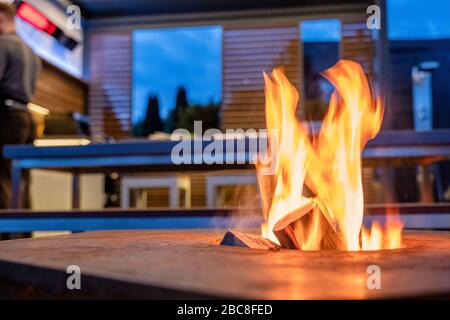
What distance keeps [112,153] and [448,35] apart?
12.5 feet

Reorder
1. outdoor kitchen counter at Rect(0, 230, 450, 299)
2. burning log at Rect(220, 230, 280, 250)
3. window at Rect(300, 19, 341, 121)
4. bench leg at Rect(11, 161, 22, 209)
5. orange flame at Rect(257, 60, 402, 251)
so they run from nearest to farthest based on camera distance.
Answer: outdoor kitchen counter at Rect(0, 230, 450, 299), burning log at Rect(220, 230, 280, 250), orange flame at Rect(257, 60, 402, 251), bench leg at Rect(11, 161, 22, 209), window at Rect(300, 19, 341, 121)

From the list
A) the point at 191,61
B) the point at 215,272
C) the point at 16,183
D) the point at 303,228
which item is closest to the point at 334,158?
the point at 303,228

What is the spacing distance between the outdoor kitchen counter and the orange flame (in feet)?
1.20

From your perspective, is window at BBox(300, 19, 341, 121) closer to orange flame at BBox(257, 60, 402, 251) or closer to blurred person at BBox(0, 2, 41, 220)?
blurred person at BBox(0, 2, 41, 220)

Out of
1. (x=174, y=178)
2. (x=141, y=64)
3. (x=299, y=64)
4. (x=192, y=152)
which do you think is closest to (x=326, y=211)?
(x=192, y=152)

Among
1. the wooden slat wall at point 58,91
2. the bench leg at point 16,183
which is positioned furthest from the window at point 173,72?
the bench leg at point 16,183

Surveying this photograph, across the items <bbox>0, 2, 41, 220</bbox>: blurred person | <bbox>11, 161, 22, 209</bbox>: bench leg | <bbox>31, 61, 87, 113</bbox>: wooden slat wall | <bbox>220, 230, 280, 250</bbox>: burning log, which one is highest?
<bbox>31, 61, 87, 113</bbox>: wooden slat wall

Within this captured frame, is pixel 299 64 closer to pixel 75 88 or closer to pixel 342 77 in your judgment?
pixel 75 88

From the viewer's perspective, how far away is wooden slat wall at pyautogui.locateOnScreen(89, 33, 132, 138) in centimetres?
832

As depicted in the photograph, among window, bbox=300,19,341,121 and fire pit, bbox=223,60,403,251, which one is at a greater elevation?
window, bbox=300,19,341,121

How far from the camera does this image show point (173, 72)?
8.88m

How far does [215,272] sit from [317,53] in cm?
768

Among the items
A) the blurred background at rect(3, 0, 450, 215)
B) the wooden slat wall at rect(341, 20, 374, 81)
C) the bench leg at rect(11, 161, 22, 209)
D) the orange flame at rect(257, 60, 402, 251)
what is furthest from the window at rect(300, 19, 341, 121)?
the orange flame at rect(257, 60, 402, 251)

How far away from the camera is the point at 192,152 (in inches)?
98.5
